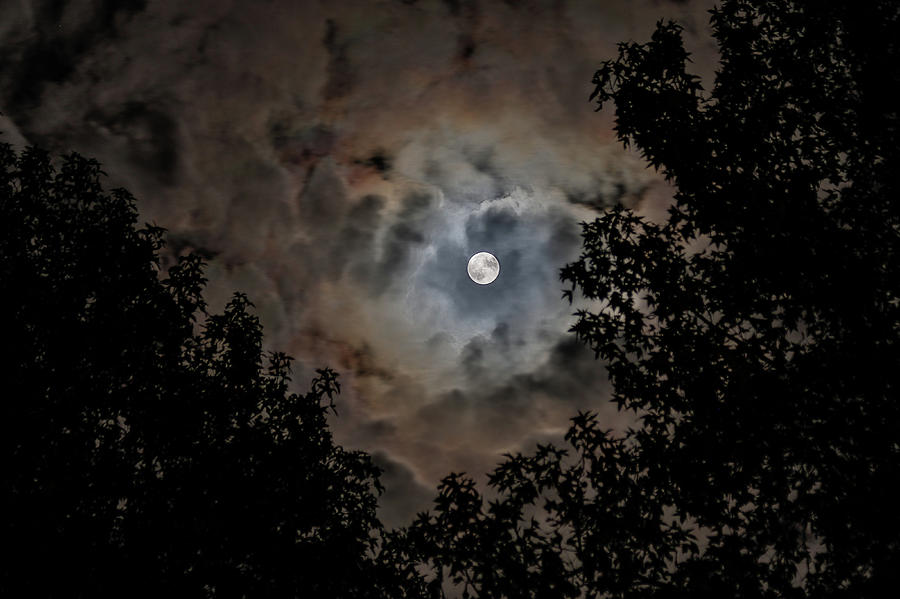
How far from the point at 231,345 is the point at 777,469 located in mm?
14633

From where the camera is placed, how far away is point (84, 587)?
12477 mm

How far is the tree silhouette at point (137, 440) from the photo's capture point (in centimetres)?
1264

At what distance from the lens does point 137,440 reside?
14.8 metres

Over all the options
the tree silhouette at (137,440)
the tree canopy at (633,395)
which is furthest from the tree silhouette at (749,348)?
the tree silhouette at (137,440)

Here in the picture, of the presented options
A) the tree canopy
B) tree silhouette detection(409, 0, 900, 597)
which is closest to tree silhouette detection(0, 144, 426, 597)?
the tree canopy

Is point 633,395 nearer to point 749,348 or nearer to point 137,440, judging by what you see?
point 749,348

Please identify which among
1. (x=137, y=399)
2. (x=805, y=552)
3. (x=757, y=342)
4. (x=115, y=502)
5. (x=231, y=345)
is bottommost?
(x=805, y=552)

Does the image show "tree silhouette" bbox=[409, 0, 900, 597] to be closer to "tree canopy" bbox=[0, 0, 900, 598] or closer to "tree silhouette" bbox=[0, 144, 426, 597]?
"tree canopy" bbox=[0, 0, 900, 598]

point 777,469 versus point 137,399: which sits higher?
point 137,399

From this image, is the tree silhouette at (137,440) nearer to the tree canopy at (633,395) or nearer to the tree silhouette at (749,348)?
the tree canopy at (633,395)

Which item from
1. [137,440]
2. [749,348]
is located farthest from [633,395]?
[137,440]

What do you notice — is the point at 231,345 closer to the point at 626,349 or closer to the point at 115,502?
the point at 115,502

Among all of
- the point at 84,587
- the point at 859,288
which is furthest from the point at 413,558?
the point at 859,288

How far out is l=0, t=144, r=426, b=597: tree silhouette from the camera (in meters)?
12.6
